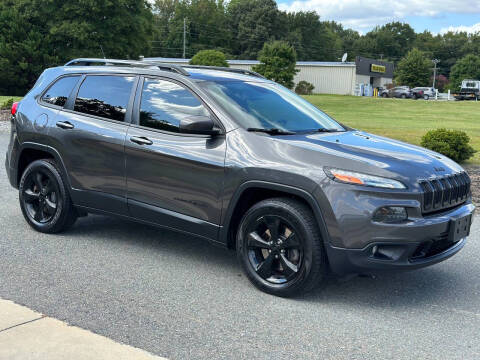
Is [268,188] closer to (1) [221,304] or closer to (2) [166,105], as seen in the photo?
(1) [221,304]

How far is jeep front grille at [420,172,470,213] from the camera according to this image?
4.02 metres

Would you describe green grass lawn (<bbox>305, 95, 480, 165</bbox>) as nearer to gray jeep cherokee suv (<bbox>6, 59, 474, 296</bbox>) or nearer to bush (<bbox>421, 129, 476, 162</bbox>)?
bush (<bbox>421, 129, 476, 162</bbox>)

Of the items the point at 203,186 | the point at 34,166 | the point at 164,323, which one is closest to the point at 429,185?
the point at 203,186

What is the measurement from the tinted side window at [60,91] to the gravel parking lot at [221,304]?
4.75 ft

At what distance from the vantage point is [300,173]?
412 cm

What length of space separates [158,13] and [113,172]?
118229 millimetres

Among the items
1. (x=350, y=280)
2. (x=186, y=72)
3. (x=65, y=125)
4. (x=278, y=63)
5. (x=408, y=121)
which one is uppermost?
(x=278, y=63)

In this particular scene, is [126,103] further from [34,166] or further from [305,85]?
[305,85]

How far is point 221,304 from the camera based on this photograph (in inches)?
164

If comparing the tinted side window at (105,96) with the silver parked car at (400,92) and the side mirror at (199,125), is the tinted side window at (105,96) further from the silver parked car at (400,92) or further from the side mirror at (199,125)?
the silver parked car at (400,92)

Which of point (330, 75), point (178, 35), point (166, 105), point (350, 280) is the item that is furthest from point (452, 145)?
Answer: point (178, 35)

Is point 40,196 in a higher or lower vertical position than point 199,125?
lower

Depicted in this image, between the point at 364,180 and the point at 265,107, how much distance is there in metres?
1.40

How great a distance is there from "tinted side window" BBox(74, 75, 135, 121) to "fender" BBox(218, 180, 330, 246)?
1.49 m
